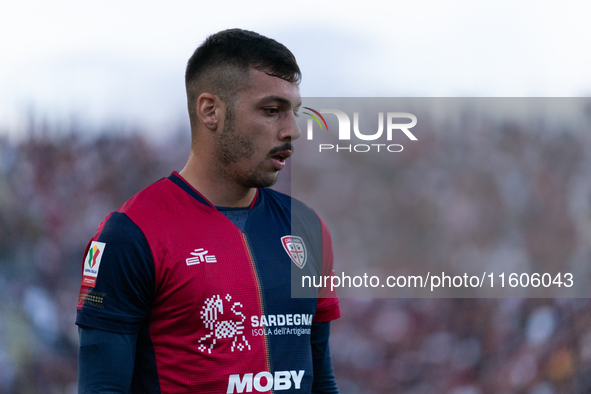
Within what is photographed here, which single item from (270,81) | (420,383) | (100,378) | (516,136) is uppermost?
(516,136)

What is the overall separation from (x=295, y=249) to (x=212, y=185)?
33cm

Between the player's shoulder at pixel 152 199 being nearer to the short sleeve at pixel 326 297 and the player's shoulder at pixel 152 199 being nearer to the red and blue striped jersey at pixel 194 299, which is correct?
the red and blue striped jersey at pixel 194 299

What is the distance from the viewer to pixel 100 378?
1244 millimetres

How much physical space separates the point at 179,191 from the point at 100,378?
554 mm

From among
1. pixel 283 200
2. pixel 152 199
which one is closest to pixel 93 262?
pixel 152 199

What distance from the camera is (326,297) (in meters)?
1.65

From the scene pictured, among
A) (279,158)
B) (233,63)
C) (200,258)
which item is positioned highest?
(233,63)

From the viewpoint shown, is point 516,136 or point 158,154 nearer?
point 158,154

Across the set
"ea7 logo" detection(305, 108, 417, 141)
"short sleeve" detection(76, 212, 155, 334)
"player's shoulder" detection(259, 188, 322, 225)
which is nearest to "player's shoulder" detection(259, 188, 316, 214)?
"player's shoulder" detection(259, 188, 322, 225)

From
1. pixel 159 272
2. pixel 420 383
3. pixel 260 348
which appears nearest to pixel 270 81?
pixel 159 272

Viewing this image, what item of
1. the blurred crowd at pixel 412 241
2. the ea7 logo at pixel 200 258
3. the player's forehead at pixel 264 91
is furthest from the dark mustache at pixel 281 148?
the blurred crowd at pixel 412 241

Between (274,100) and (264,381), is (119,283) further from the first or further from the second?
(274,100)

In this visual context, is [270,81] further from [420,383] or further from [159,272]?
[420,383]

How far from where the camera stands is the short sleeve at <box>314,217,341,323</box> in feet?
5.40
